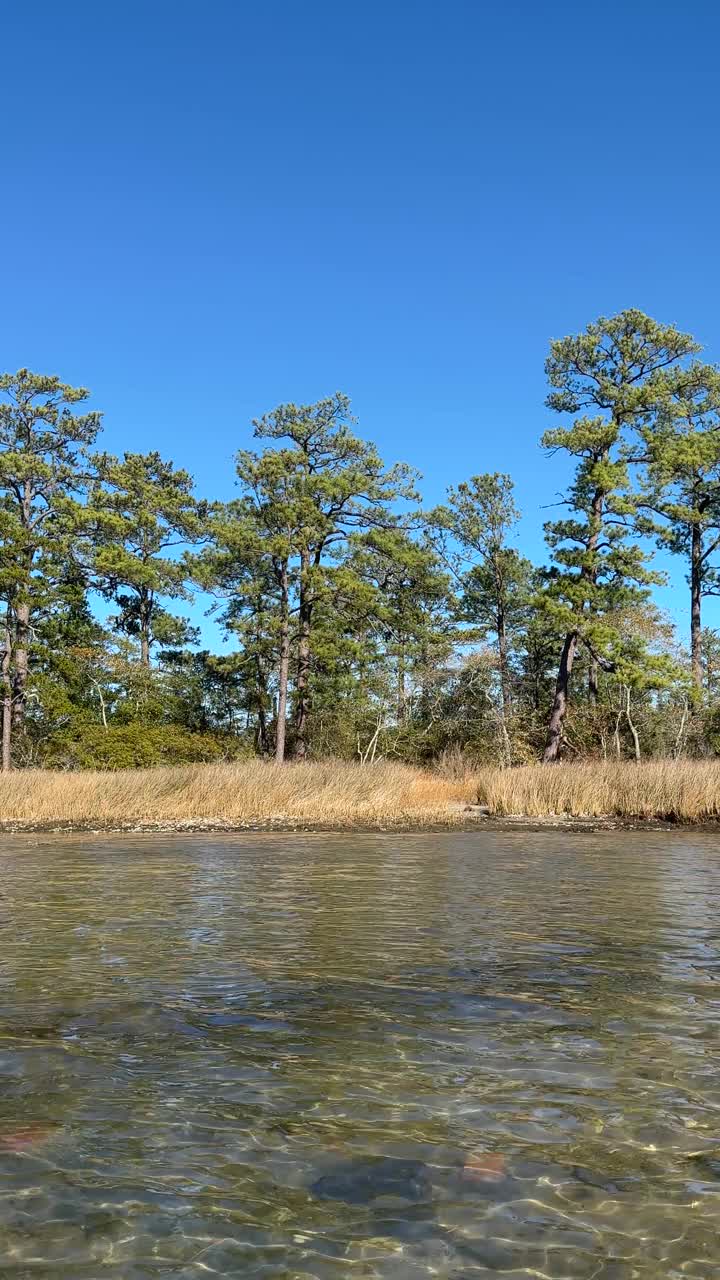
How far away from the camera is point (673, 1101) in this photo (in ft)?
12.6

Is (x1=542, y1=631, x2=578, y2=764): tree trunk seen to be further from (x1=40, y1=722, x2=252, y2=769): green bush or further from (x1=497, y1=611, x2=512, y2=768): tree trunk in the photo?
(x1=40, y1=722, x2=252, y2=769): green bush

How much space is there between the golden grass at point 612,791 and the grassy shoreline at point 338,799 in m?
0.03

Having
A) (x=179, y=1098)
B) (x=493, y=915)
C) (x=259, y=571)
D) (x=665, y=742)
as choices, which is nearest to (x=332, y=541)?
(x=259, y=571)

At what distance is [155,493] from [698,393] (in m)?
24.2

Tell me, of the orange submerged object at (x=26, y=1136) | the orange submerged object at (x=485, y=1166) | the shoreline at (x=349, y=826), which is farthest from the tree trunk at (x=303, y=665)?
the orange submerged object at (x=485, y=1166)

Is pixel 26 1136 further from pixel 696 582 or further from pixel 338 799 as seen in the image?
pixel 696 582

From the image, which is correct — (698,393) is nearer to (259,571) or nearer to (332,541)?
(332,541)

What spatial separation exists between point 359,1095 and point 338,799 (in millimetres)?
19210

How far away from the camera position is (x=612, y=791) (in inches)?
902

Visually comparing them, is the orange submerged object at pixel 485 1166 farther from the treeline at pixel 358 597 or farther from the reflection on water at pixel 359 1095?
the treeline at pixel 358 597

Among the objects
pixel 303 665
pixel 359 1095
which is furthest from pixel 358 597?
pixel 359 1095

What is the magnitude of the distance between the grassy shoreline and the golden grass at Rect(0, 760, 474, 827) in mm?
26

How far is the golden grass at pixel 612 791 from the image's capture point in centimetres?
2139

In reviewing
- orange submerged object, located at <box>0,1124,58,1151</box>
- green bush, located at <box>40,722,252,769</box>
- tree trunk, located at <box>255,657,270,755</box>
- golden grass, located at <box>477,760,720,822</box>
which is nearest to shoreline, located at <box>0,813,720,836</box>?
golden grass, located at <box>477,760,720,822</box>
